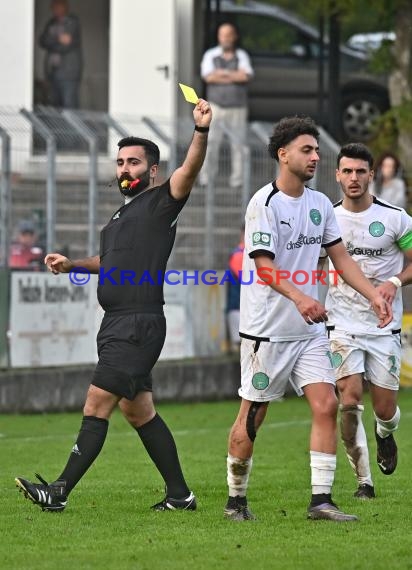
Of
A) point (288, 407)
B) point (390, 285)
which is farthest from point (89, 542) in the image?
point (288, 407)

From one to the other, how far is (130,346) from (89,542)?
4.74ft

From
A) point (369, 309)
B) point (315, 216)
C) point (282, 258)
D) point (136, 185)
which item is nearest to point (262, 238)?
point (282, 258)

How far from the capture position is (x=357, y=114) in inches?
1102

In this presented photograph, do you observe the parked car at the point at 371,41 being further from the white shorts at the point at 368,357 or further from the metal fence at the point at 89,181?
the white shorts at the point at 368,357

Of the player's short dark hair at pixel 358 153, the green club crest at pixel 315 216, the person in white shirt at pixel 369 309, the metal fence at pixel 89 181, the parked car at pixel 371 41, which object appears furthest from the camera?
the parked car at pixel 371 41

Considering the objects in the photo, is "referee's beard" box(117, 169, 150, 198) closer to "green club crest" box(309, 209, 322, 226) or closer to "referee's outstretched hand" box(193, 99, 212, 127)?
"referee's outstretched hand" box(193, 99, 212, 127)

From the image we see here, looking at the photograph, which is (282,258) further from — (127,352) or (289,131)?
(127,352)

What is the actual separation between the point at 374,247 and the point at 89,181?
8637 mm

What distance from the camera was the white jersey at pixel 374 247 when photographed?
35.6ft

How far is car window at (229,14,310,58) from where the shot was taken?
27.4 metres

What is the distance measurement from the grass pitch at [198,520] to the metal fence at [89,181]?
419cm

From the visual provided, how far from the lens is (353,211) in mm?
10930

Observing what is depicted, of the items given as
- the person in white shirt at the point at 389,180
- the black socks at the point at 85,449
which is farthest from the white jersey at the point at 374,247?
the person in white shirt at the point at 389,180

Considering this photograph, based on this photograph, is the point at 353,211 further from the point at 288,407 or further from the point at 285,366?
the point at 288,407
